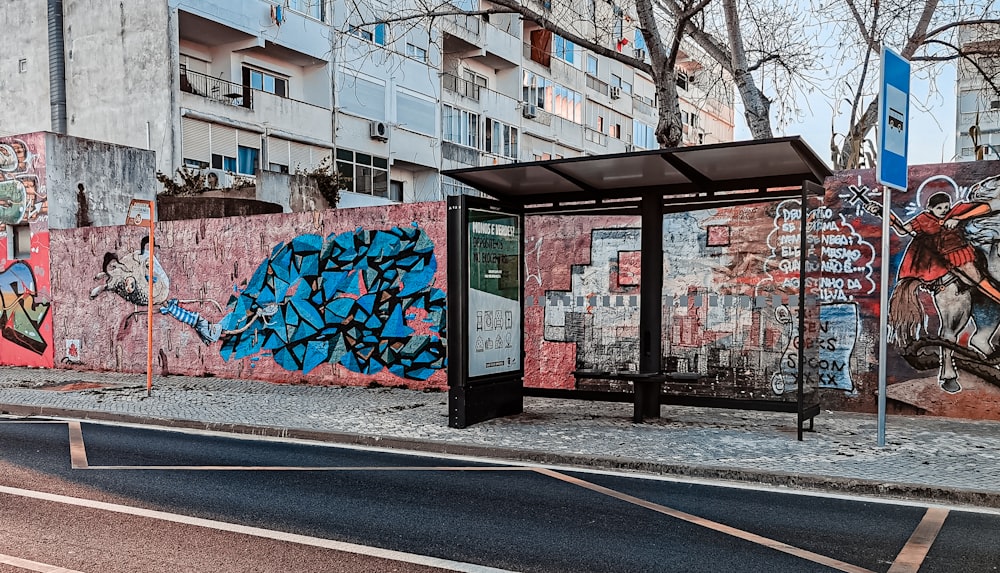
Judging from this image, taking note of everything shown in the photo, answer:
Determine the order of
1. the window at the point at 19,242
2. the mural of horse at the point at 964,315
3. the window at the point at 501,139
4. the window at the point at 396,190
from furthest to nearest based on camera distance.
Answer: the window at the point at 501,139 < the window at the point at 396,190 < the window at the point at 19,242 < the mural of horse at the point at 964,315

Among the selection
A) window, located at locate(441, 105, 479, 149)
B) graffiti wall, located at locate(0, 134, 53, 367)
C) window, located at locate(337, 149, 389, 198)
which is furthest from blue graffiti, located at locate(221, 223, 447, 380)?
window, located at locate(441, 105, 479, 149)

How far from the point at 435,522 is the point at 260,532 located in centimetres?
108

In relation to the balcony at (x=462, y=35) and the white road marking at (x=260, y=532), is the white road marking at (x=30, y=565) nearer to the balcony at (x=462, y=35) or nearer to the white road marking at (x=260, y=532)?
the white road marking at (x=260, y=532)

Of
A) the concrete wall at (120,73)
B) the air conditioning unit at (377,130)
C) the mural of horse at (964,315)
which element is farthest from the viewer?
the air conditioning unit at (377,130)

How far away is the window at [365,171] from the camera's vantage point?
98.7 feet

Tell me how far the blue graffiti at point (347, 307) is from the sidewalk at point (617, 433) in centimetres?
65

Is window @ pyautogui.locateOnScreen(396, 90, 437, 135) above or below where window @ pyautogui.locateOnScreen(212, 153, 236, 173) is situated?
above

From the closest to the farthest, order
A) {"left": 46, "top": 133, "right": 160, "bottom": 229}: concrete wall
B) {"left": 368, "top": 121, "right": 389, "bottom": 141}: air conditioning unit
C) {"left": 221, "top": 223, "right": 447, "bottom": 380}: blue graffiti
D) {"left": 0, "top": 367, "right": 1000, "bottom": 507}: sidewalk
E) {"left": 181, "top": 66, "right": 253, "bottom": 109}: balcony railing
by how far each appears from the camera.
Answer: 1. {"left": 0, "top": 367, "right": 1000, "bottom": 507}: sidewalk
2. {"left": 221, "top": 223, "right": 447, "bottom": 380}: blue graffiti
3. {"left": 46, "top": 133, "right": 160, "bottom": 229}: concrete wall
4. {"left": 181, "top": 66, "right": 253, "bottom": 109}: balcony railing
5. {"left": 368, "top": 121, "right": 389, "bottom": 141}: air conditioning unit

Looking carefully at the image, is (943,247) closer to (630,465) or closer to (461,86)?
(630,465)

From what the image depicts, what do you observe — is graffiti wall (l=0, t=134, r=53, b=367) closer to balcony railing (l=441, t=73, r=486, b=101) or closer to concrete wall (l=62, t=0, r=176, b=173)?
concrete wall (l=62, t=0, r=176, b=173)

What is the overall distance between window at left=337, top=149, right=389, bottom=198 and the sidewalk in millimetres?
18212

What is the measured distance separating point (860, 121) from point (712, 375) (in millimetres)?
8378

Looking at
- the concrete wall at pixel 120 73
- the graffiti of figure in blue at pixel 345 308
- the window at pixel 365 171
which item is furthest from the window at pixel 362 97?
the graffiti of figure in blue at pixel 345 308

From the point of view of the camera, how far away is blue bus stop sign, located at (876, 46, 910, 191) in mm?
7199
